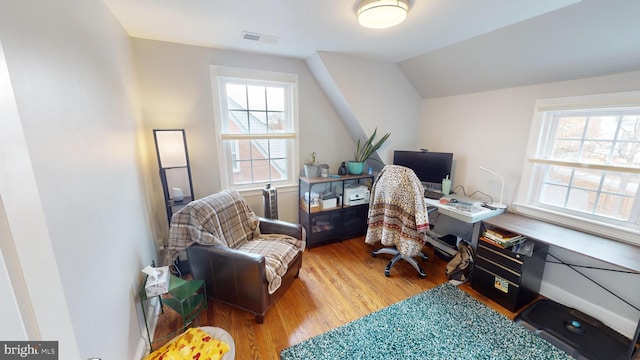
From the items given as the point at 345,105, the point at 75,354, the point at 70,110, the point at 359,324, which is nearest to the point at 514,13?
the point at 345,105

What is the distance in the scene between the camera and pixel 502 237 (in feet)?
6.73

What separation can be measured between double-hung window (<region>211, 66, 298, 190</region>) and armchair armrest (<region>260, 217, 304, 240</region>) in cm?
71

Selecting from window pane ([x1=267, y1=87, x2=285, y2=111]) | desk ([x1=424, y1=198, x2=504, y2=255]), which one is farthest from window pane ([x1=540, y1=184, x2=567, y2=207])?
window pane ([x1=267, y1=87, x2=285, y2=111])

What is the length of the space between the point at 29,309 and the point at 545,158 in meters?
3.35

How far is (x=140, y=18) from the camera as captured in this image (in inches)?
69.2

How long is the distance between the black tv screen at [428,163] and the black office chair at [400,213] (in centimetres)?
83

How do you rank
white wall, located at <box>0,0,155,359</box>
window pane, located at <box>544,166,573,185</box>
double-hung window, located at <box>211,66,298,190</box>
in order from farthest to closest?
double-hung window, located at <box>211,66,298,190</box>, window pane, located at <box>544,166,573,185</box>, white wall, located at <box>0,0,155,359</box>

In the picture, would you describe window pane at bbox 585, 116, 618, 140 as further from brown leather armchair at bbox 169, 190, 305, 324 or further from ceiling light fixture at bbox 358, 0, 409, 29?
brown leather armchair at bbox 169, 190, 305, 324

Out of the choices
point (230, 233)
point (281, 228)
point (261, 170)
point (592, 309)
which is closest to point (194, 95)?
point (261, 170)

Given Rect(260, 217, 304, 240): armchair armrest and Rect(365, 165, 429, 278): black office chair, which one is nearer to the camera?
Rect(365, 165, 429, 278): black office chair

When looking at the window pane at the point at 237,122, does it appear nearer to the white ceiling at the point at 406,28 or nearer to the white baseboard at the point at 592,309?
the white ceiling at the point at 406,28

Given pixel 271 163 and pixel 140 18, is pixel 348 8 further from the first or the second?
Answer: pixel 271 163

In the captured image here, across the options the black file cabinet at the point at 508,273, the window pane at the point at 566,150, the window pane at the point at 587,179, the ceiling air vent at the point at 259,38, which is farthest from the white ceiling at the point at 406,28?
the black file cabinet at the point at 508,273

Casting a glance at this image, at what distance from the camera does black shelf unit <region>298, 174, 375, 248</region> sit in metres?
2.96
